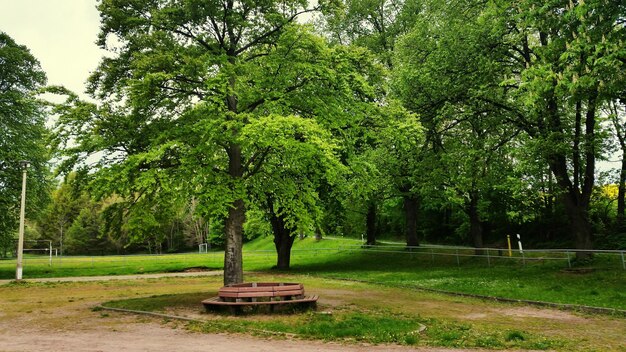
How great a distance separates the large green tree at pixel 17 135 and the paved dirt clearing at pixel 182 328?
13470mm

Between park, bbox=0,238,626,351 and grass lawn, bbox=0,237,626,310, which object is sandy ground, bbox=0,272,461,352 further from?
grass lawn, bbox=0,237,626,310

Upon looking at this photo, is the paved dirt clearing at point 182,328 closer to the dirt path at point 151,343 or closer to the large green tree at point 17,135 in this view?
the dirt path at point 151,343

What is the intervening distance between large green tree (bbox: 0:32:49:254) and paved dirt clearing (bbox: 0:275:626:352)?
1347cm

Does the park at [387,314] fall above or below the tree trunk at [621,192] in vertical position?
below

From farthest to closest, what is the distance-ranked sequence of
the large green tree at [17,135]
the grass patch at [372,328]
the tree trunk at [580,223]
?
the large green tree at [17,135], the tree trunk at [580,223], the grass patch at [372,328]

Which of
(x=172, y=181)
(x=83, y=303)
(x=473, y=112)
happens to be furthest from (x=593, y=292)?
(x=83, y=303)

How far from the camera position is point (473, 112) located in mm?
22812

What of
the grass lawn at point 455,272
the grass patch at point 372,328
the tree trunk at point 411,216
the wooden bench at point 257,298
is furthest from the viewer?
the tree trunk at point 411,216

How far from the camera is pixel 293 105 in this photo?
16.6 m

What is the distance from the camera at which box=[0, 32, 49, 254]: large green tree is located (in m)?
30.2

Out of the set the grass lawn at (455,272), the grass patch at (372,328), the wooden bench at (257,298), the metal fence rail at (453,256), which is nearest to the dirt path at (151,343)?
the grass patch at (372,328)

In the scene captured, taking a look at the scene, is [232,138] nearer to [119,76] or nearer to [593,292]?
[119,76]

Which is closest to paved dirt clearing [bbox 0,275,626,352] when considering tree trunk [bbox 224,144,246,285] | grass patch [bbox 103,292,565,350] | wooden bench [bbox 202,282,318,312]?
grass patch [bbox 103,292,565,350]

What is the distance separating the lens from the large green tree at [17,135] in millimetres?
30250
